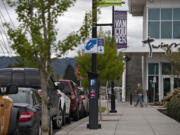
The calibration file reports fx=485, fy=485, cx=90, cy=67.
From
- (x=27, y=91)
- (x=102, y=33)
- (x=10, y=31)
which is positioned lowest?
(x=27, y=91)

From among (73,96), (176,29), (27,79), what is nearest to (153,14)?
(176,29)

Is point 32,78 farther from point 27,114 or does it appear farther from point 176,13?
point 176,13

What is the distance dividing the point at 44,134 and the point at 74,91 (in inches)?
453

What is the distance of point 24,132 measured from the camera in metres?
10.7

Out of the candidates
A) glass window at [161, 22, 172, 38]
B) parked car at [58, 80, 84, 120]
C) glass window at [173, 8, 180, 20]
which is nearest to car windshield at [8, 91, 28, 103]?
parked car at [58, 80, 84, 120]

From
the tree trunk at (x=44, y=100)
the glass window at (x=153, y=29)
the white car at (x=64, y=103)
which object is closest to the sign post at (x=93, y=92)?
the white car at (x=64, y=103)

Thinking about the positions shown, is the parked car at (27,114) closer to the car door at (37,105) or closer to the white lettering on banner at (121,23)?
the car door at (37,105)

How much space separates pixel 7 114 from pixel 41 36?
1.59 metres

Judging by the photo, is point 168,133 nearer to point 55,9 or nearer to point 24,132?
point 24,132

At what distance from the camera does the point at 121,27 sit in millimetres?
30953

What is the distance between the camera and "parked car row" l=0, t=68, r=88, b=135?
10.8 meters

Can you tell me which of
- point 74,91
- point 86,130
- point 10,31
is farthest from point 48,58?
point 74,91

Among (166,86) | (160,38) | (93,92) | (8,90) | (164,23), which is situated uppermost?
(164,23)

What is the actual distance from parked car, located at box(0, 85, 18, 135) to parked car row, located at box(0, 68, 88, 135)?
1.3 inches
